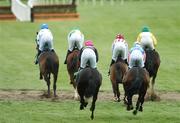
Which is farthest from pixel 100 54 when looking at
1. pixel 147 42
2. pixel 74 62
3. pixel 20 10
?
pixel 20 10

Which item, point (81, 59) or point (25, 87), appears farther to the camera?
point (25, 87)

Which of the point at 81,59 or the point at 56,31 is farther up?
the point at 81,59

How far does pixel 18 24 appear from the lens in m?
46.7

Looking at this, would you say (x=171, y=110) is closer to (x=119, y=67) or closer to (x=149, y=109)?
(x=149, y=109)

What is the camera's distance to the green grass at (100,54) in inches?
742

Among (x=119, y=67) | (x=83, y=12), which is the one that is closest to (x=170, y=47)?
(x=83, y=12)

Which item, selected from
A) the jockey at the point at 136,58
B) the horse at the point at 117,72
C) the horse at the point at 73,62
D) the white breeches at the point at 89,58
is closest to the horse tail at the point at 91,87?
the white breeches at the point at 89,58

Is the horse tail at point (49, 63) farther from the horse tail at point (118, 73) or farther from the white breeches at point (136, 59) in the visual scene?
the white breeches at point (136, 59)

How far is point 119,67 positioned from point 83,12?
1269 inches

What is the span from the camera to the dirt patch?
2198cm

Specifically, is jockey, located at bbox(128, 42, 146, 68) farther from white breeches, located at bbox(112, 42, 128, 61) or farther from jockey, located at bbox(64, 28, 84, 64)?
jockey, located at bbox(64, 28, 84, 64)

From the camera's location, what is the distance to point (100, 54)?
34344 mm

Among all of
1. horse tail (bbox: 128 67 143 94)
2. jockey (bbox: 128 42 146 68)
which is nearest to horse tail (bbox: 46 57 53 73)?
jockey (bbox: 128 42 146 68)

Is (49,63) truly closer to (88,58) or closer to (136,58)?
(88,58)
